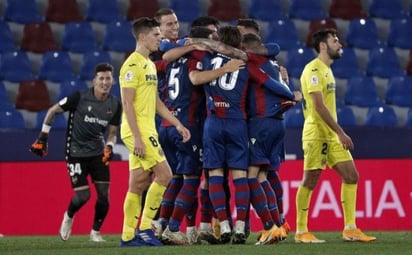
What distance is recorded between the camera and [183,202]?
34.6 feet

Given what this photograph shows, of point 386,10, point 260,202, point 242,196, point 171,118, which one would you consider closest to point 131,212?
point 171,118

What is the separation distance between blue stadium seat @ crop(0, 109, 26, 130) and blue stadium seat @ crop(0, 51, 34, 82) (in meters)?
1.06

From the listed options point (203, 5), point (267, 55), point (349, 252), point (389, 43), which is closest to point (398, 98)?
point (389, 43)

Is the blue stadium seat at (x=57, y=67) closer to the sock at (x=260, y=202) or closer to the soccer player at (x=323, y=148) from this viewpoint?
the soccer player at (x=323, y=148)

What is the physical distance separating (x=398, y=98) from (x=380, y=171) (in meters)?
2.38

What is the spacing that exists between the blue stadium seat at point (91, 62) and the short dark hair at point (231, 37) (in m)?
6.08

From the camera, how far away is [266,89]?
10469 mm

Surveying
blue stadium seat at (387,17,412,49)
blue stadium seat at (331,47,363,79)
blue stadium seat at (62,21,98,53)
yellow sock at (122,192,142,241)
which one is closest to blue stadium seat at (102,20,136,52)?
blue stadium seat at (62,21,98,53)

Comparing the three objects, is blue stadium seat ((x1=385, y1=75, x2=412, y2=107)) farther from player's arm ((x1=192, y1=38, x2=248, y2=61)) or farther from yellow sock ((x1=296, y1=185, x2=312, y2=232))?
player's arm ((x1=192, y1=38, x2=248, y2=61))

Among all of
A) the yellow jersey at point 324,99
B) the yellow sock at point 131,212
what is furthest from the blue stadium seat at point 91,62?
the yellow sock at point 131,212

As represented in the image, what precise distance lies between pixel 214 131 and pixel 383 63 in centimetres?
690

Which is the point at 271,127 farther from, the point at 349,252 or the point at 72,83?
the point at 72,83

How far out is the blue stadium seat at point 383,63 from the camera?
16.6 m

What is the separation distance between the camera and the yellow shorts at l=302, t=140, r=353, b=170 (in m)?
10.9
